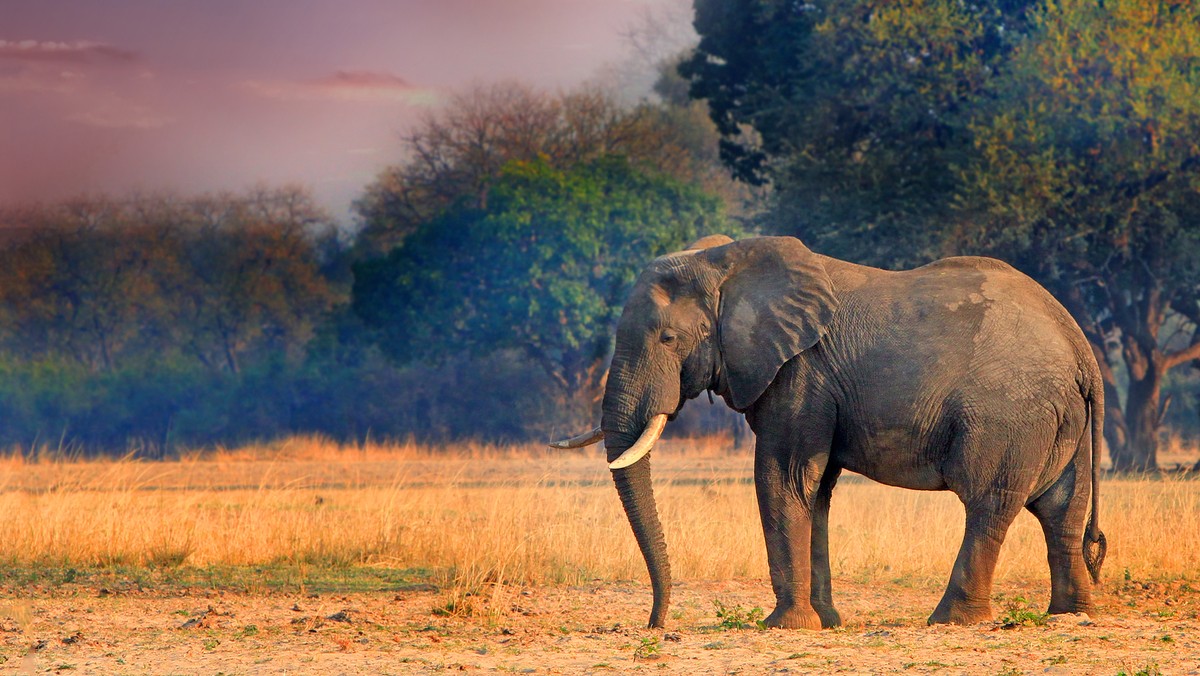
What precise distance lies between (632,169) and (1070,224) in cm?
1499

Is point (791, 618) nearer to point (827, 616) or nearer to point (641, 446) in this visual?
point (827, 616)

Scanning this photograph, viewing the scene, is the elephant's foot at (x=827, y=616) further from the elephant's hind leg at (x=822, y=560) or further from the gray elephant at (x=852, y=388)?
the gray elephant at (x=852, y=388)

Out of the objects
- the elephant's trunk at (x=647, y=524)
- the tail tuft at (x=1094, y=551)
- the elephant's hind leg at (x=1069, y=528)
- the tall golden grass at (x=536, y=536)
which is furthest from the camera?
the tall golden grass at (x=536, y=536)

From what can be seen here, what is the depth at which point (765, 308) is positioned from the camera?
916cm

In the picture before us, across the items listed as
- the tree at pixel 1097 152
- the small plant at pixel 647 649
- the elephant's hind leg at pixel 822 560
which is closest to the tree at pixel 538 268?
the tree at pixel 1097 152

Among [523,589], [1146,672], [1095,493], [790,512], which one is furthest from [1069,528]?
[523,589]

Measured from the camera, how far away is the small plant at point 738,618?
9266mm

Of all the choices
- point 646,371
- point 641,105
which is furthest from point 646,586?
point 641,105

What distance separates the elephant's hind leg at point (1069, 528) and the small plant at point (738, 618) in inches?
76.2

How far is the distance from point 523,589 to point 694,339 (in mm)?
3277

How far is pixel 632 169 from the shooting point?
38.5m

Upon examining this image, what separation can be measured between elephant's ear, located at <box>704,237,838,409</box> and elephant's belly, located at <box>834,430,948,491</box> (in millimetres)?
720

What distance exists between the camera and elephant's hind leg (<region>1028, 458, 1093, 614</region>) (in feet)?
30.9

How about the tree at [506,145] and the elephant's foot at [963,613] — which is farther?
the tree at [506,145]
